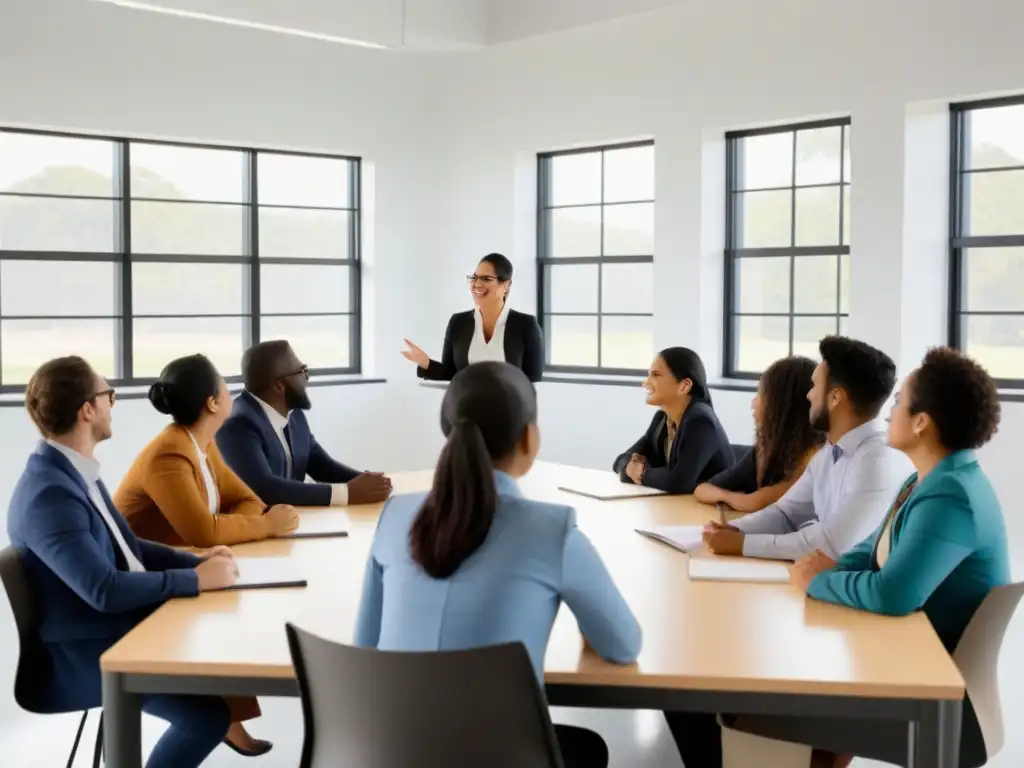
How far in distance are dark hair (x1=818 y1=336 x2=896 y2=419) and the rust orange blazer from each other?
1.59 m

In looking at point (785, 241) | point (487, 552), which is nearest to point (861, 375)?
point (487, 552)

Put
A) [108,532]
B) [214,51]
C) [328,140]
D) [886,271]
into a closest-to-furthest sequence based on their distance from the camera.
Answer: [108,532]
[886,271]
[214,51]
[328,140]

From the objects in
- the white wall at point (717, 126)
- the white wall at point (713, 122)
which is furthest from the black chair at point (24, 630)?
the white wall at point (713, 122)

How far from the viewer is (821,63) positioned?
6.54 metres

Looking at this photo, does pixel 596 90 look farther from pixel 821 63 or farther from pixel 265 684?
pixel 265 684

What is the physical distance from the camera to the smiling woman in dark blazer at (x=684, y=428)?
396 cm

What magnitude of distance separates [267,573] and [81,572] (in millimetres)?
454

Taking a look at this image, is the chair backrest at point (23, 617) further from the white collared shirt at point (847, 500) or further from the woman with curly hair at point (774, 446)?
the woman with curly hair at point (774, 446)

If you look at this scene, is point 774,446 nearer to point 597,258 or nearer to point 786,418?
point 786,418

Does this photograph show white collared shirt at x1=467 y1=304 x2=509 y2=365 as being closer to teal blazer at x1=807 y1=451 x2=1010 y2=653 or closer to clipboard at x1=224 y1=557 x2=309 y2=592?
clipboard at x1=224 y1=557 x2=309 y2=592

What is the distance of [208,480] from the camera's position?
3.24 metres

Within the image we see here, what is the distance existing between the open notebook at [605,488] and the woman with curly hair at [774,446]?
9.6 inches

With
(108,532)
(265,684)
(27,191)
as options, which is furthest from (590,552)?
(27,191)

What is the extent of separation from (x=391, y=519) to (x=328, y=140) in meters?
6.30
